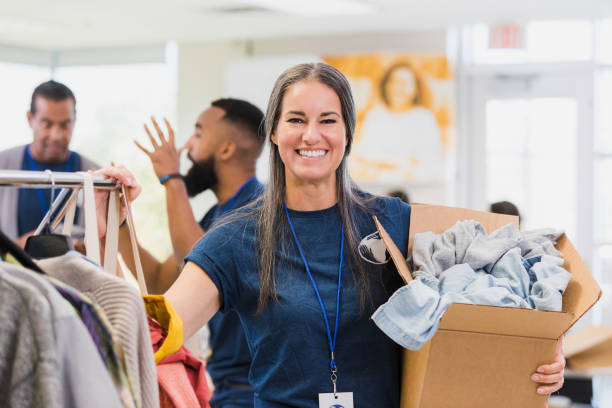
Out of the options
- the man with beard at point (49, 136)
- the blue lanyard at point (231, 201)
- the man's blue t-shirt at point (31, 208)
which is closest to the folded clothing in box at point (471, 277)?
the blue lanyard at point (231, 201)

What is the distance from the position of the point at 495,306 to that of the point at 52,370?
2.52 feet

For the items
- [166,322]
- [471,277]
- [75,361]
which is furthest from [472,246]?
[75,361]

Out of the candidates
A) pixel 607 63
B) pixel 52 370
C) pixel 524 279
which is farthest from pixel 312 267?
pixel 607 63

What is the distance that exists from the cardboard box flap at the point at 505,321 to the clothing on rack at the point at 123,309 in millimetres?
544

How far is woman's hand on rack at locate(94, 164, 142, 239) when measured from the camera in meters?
1.54

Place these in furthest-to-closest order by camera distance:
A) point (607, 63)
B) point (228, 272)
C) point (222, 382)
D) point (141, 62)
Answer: point (141, 62)
point (607, 63)
point (222, 382)
point (228, 272)

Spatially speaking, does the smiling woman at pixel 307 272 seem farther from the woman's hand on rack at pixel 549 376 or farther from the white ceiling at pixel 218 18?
the white ceiling at pixel 218 18

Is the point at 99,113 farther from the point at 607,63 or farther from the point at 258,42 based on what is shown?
the point at 607,63

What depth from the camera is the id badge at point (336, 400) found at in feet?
5.14

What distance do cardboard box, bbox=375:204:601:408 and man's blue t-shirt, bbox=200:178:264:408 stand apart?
0.78m

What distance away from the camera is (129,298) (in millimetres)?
1061

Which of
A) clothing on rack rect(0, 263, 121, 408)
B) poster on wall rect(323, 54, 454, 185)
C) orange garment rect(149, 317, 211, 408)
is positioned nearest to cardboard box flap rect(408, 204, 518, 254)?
orange garment rect(149, 317, 211, 408)

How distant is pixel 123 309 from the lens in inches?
41.1

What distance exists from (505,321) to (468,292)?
0.30 ft
